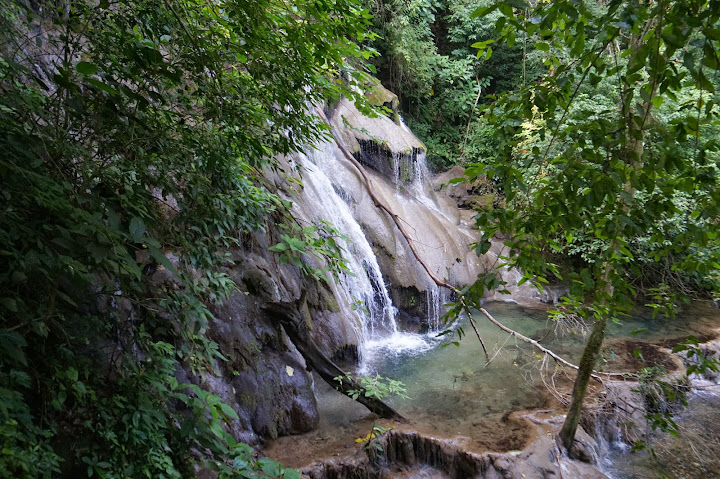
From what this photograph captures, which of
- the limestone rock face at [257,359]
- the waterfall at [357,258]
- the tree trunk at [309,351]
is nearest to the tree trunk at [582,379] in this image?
the tree trunk at [309,351]

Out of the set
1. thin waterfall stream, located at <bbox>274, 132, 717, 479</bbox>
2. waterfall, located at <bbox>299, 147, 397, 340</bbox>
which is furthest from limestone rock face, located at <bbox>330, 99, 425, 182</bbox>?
waterfall, located at <bbox>299, 147, 397, 340</bbox>

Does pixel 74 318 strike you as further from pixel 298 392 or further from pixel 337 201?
pixel 337 201

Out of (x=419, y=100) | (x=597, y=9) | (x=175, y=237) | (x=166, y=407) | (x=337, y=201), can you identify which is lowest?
(x=166, y=407)

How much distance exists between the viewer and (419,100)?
1455cm

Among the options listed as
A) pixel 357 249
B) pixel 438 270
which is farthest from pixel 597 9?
pixel 357 249

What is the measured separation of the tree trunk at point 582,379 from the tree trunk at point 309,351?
183 cm

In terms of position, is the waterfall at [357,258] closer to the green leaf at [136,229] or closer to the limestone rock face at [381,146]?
the limestone rock face at [381,146]

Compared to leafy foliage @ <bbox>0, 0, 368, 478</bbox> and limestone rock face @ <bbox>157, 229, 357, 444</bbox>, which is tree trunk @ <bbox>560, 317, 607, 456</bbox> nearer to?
limestone rock face @ <bbox>157, 229, 357, 444</bbox>

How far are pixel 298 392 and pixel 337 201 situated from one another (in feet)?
15.1

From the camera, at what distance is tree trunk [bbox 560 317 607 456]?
3.97 m

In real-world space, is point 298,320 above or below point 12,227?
below

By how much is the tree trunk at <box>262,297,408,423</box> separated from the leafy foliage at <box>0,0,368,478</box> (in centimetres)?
150

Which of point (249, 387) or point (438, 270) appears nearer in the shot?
point (249, 387)

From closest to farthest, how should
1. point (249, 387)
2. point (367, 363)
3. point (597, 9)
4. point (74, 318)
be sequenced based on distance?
point (74, 318)
point (249, 387)
point (367, 363)
point (597, 9)
